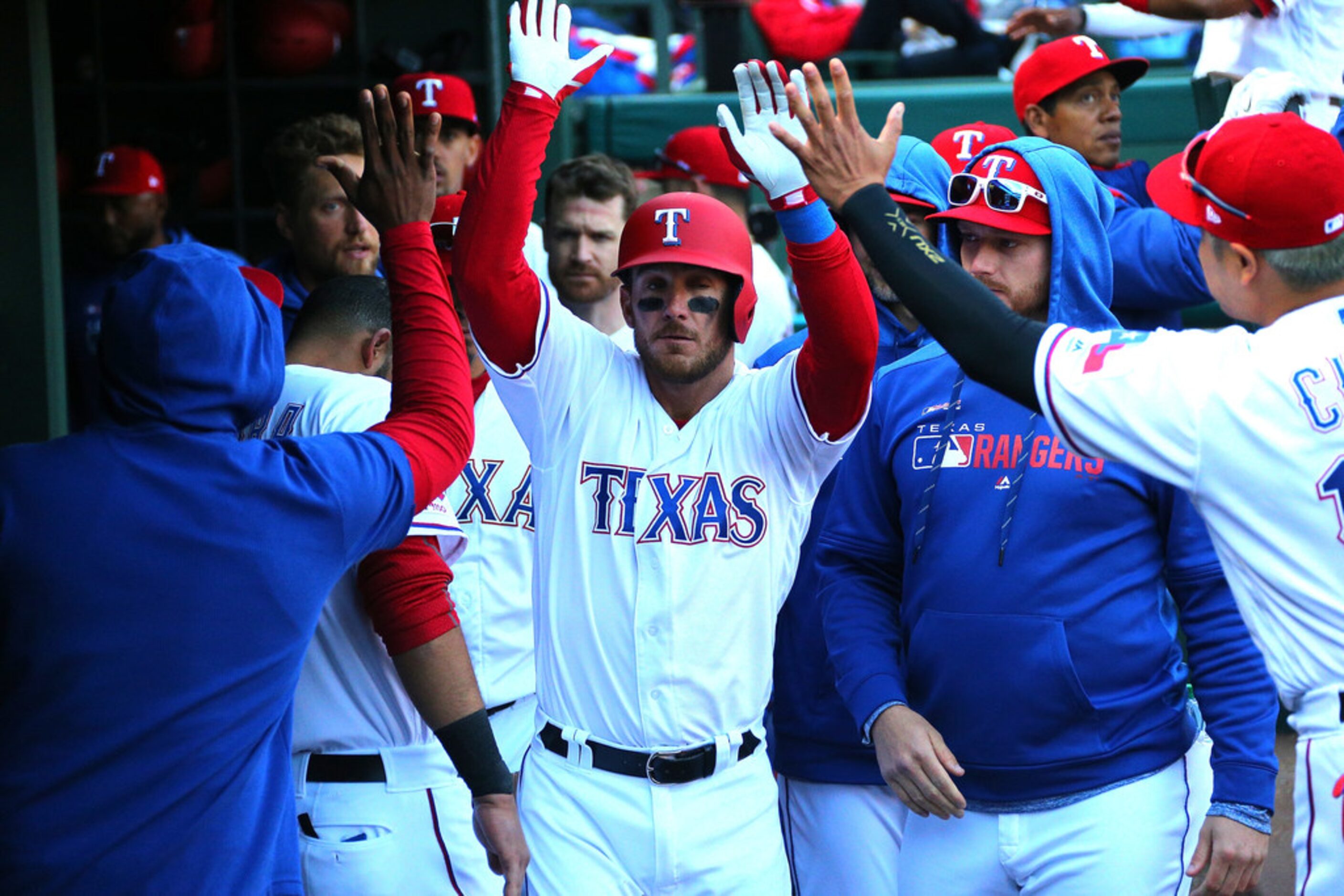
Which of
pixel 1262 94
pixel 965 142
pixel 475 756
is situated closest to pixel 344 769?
pixel 475 756

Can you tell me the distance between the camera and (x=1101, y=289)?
292 centimetres

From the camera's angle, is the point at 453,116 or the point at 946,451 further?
the point at 453,116

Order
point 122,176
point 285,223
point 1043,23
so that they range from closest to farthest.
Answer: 1. point 285,223
2. point 1043,23
3. point 122,176

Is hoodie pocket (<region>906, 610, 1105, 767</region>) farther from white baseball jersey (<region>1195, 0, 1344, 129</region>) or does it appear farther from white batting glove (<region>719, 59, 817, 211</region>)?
white baseball jersey (<region>1195, 0, 1344, 129</region>)

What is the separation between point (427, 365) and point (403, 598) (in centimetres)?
46

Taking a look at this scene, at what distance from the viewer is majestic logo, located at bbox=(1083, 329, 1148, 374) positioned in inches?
79.7

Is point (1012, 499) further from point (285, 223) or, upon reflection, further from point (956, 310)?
point (285, 223)

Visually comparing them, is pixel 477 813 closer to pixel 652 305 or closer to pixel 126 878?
pixel 126 878

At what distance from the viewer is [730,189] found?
4988 millimetres

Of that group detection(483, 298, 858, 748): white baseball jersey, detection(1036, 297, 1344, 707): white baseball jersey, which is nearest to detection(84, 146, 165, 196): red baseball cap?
detection(483, 298, 858, 748): white baseball jersey

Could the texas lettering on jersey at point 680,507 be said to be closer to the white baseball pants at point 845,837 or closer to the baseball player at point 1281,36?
the white baseball pants at point 845,837

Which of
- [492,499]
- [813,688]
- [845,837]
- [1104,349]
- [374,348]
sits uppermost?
[1104,349]

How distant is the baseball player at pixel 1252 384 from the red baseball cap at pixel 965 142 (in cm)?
171

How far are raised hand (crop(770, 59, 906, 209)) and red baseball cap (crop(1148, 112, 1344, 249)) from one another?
48cm
